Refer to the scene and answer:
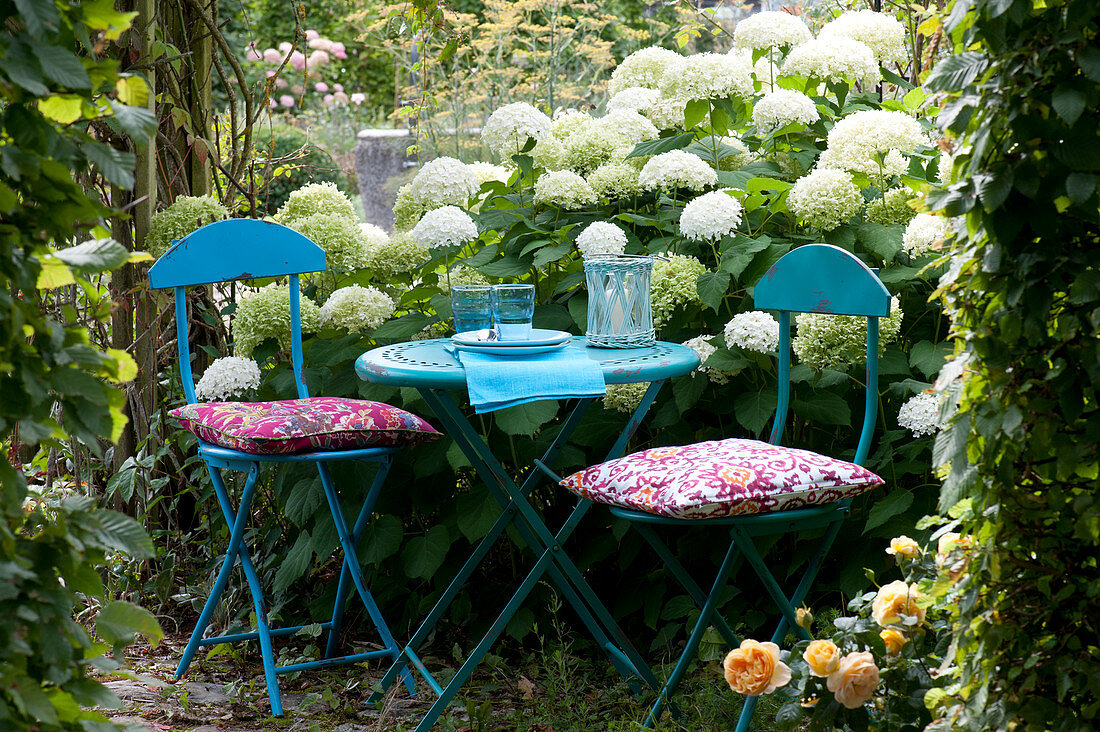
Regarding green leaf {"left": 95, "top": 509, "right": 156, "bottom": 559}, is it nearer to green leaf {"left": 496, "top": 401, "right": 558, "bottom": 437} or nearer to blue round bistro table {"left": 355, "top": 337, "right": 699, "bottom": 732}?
blue round bistro table {"left": 355, "top": 337, "right": 699, "bottom": 732}

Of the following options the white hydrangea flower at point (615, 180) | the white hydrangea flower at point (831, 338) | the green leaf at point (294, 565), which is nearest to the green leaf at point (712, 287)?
the white hydrangea flower at point (831, 338)

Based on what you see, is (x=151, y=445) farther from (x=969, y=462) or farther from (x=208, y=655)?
(x=969, y=462)

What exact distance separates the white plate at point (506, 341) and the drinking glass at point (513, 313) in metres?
0.03

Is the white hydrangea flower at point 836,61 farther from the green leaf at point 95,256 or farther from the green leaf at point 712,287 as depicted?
the green leaf at point 95,256

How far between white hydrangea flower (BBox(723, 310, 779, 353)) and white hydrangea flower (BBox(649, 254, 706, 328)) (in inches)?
8.0

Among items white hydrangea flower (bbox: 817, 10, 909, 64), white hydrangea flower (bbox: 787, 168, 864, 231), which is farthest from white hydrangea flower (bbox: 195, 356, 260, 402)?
white hydrangea flower (bbox: 817, 10, 909, 64)

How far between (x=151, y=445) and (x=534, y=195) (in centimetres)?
151

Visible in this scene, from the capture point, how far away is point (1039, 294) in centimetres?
141

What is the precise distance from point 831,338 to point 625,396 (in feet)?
1.85

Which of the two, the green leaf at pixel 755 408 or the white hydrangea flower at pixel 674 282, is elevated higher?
the white hydrangea flower at pixel 674 282

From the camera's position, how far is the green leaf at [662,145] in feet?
10.1

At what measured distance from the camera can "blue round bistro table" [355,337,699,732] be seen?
2.22 m

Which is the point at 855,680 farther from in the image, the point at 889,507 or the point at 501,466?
the point at 501,466

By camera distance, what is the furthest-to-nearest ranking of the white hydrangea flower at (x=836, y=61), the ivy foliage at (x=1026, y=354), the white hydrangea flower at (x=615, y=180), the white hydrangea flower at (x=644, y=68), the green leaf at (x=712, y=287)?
1. the white hydrangea flower at (x=644, y=68)
2. the white hydrangea flower at (x=836, y=61)
3. the white hydrangea flower at (x=615, y=180)
4. the green leaf at (x=712, y=287)
5. the ivy foliage at (x=1026, y=354)
